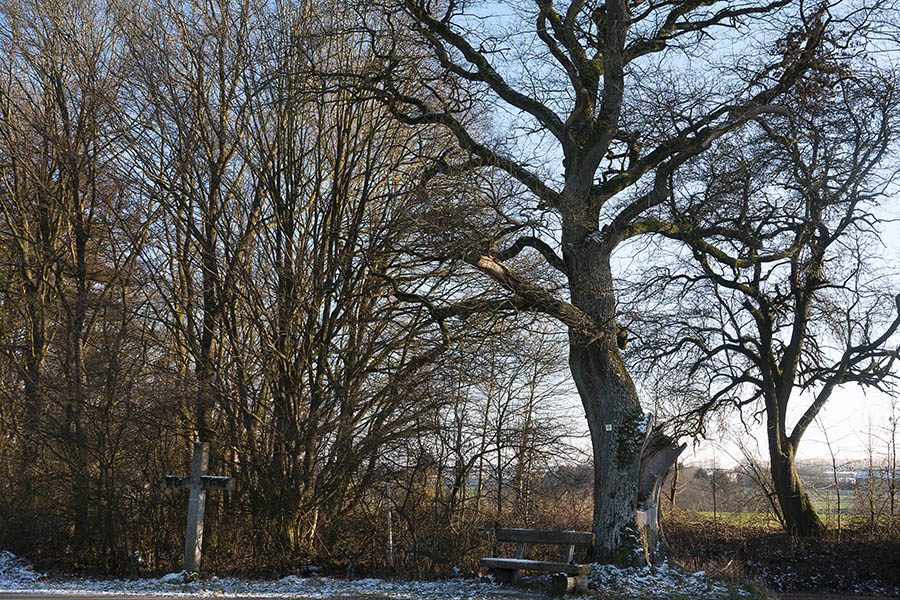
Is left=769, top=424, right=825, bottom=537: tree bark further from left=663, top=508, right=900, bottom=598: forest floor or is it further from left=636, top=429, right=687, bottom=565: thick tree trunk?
left=636, top=429, right=687, bottom=565: thick tree trunk

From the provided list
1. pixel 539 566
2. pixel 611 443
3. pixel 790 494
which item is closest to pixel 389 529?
pixel 539 566

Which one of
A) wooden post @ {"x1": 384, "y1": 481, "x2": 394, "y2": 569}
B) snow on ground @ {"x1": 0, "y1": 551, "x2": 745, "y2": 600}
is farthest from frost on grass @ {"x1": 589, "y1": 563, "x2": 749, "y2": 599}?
wooden post @ {"x1": 384, "y1": 481, "x2": 394, "y2": 569}

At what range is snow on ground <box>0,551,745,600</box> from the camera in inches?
366

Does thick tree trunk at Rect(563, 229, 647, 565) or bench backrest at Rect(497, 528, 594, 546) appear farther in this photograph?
thick tree trunk at Rect(563, 229, 647, 565)

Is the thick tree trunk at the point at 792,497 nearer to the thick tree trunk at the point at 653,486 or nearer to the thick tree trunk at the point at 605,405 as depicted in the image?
the thick tree trunk at the point at 653,486

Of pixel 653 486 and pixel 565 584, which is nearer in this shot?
pixel 565 584

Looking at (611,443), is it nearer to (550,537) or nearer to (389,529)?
(550,537)

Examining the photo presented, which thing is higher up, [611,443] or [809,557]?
[611,443]

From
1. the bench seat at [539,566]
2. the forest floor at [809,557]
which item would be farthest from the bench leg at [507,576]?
the forest floor at [809,557]

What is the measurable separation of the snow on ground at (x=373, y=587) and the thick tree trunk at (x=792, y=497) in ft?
26.6

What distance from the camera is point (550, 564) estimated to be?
9.98 meters

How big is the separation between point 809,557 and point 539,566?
8.98m

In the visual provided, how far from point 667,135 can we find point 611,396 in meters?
4.38

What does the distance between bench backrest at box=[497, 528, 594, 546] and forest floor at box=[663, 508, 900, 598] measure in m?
3.41
